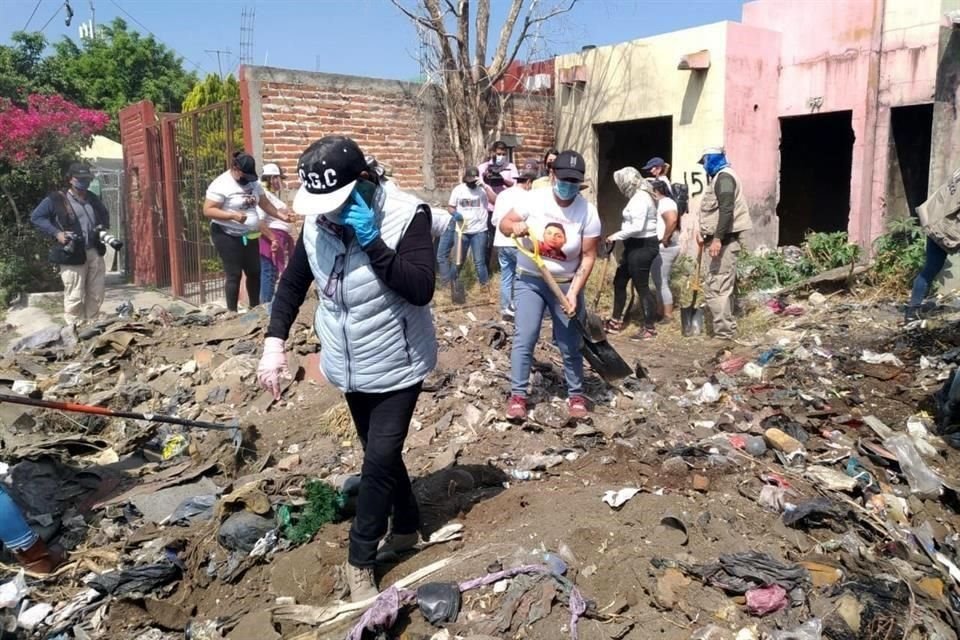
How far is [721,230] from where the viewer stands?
22.6 ft

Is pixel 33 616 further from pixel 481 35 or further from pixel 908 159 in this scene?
pixel 908 159

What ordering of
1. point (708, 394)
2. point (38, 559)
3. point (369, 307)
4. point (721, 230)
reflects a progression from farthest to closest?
point (721, 230) < point (708, 394) < point (38, 559) < point (369, 307)

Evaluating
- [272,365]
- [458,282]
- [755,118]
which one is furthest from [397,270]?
[755,118]

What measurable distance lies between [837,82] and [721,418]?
692 centimetres

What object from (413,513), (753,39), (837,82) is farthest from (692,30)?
(413,513)

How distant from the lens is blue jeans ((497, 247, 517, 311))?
726 cm

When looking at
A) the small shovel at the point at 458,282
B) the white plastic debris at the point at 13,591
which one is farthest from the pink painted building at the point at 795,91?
the white plastic debris at the point at 13,591

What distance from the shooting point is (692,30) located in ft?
34.8

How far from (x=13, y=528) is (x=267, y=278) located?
4734 millimetres

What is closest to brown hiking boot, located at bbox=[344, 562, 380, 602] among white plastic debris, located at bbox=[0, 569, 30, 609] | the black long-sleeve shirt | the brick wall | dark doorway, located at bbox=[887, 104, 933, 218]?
the black long-sleeve shirt

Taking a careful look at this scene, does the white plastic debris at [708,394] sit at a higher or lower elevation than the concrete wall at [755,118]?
lower

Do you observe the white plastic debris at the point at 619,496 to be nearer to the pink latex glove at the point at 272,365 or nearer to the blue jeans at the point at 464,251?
the pink latex glove at the point at 272,365

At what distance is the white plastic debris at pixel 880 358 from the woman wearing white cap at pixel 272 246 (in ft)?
18.5

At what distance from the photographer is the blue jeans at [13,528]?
335 centimetres
